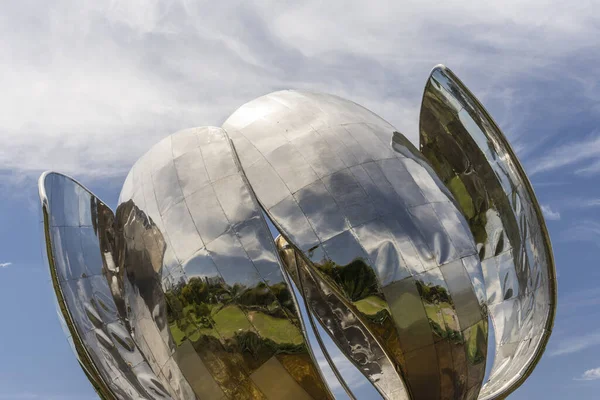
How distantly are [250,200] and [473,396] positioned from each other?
4.01 meters

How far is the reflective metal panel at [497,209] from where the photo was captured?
509 inches

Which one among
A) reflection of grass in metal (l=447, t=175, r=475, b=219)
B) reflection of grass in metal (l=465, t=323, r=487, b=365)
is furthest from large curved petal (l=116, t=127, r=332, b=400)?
reflection of grass in metal (l=447, t=175, r=475, b=219)

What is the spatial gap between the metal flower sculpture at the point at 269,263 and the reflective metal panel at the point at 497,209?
0.32m

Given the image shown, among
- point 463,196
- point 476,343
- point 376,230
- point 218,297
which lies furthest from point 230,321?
point 463,196

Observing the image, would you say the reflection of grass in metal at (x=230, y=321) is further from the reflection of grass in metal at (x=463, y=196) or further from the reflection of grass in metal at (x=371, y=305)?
the reflection of grass in metal at (x=463, y=196)

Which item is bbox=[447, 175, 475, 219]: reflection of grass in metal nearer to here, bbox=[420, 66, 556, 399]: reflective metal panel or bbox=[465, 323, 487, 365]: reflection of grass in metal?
bbox=[420, 66, 556, 399]: reflective metal panel

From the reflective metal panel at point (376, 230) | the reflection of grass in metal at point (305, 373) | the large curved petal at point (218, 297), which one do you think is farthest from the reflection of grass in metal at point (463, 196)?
the reflection of grass in metal at point (305, 373)

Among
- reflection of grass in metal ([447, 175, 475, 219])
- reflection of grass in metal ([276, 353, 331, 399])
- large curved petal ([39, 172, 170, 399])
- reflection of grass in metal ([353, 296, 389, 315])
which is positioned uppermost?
reflection of grass in metal ([447, 175, 475, 219])

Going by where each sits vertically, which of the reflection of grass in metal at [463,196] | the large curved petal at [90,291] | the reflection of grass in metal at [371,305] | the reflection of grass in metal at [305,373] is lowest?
the reflection of grass in metal at [305,373]

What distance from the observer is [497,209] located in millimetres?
13617

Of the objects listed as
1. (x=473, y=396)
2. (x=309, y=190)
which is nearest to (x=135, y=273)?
(x=309, y=190)

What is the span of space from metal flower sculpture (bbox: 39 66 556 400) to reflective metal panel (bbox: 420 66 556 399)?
12.6 inches

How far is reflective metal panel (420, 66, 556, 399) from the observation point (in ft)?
42.4

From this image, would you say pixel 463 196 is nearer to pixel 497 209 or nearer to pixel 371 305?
pixel 497 209
